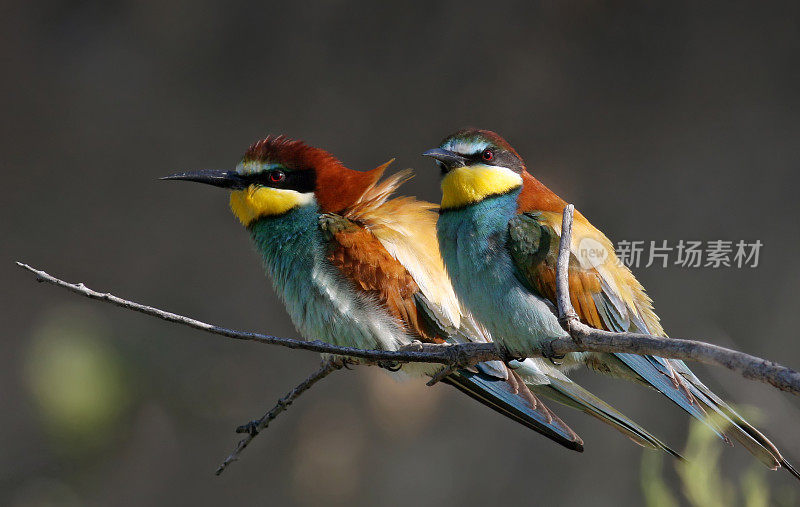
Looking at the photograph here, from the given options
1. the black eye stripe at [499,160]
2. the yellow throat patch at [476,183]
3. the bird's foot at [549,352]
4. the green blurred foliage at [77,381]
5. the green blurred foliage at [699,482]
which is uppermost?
the black eye stripe at [499,160]

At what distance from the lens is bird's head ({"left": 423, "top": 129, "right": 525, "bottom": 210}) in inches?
48.3

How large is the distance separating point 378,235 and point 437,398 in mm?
1247

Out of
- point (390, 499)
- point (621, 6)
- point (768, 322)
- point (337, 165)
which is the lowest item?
point (390, 499)

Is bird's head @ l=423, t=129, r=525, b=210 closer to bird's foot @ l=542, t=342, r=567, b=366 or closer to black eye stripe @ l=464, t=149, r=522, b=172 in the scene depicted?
black eye stripe @ l=464, t=149, r=522, b=172

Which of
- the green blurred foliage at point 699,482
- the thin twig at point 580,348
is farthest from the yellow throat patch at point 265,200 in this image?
the green blurred foliage at point 699,482

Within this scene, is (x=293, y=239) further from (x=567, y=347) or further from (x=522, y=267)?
(x=567, y=347)

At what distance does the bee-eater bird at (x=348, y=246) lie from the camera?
1.54m

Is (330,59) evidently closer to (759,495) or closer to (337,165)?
(337,165)

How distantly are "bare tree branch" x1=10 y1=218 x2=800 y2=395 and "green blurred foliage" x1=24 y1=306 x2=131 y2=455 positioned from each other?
47.4 inches

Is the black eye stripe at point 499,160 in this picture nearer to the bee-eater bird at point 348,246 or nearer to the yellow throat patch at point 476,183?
the yellow throat patch at point 476,183

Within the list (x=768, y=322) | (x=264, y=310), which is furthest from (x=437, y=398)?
(x=768, y=322)

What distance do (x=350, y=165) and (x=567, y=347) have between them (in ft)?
5.51

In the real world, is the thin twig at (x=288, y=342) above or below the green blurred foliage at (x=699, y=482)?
above

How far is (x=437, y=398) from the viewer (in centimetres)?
271
